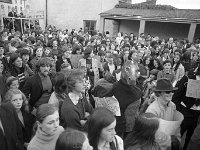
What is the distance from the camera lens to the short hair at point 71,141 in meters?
1.72

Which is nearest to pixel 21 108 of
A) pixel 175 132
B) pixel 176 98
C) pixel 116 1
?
pixel 175 132

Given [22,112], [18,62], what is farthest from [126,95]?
[18,62]

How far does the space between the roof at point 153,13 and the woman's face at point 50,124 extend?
16255mm

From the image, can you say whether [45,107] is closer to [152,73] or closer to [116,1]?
[152,73]

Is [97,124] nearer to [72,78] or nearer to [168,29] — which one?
[72,78]

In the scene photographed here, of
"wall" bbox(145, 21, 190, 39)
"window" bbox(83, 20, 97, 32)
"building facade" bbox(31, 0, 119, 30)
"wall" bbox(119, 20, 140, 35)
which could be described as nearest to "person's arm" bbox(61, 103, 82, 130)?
"wall" bbox(145, 21, 190, 39)

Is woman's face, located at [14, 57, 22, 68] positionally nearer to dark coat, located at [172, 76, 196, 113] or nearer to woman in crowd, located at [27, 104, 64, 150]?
woman in crowd, located at [27, 104, 64, 150]

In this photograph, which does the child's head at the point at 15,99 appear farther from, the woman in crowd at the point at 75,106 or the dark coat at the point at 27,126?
the woman in crowd at the point at 75,106

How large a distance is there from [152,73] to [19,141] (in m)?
3.53

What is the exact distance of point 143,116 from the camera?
7.47ft

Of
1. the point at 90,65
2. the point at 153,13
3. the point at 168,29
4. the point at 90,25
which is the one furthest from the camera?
the point at 90,25

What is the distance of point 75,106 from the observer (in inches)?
101

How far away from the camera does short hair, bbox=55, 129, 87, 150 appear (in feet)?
5.65

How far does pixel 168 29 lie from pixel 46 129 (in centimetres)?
1929
